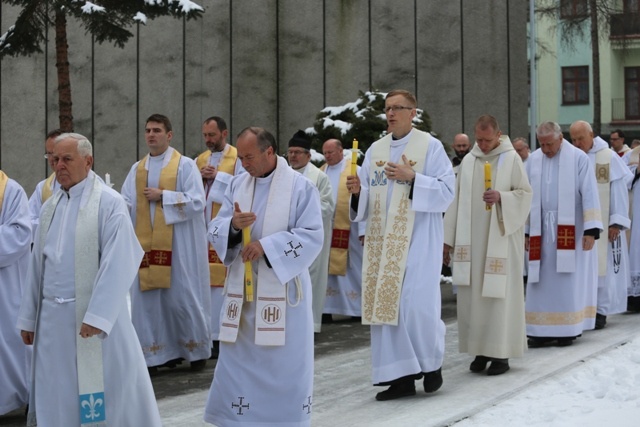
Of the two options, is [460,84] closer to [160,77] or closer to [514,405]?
[160,77]

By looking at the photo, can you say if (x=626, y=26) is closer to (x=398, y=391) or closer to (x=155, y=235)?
(x=155, y=235)

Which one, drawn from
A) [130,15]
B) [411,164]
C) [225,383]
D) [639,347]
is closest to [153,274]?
[411,164]

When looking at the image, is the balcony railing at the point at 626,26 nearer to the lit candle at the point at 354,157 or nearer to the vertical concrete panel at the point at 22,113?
the vertical concrete panel at the point at 22,113

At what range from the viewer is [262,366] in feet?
21.4

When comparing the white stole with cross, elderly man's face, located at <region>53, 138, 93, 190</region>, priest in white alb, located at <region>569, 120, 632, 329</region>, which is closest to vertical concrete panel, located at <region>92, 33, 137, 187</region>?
priest in white alb, located at <region>569, 120, 632, 329</region>

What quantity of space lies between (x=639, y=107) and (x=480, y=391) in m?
38.6

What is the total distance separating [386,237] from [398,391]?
43.0 inches

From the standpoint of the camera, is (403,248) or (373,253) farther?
(373,253)

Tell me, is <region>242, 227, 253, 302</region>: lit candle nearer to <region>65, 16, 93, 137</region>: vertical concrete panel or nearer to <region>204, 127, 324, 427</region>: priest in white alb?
<region>204, 127, 324, 427</region>: priest in white alb

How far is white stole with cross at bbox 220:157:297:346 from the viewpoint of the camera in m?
6.50

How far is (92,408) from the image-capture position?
5.90 metres

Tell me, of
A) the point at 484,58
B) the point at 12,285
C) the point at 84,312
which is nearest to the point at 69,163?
the point at 84,312

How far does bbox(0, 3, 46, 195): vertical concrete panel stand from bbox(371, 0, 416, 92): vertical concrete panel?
5.81 m

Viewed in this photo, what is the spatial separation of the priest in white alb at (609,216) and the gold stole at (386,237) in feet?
13.7
